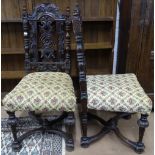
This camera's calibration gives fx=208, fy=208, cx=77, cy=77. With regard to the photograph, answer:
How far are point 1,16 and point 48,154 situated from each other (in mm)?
1339

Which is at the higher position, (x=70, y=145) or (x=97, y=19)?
(x=97, y=19)

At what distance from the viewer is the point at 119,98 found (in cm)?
146

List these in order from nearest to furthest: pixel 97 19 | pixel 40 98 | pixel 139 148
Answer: pixel 40 98 → pixel 139 148 → pixel 97 19

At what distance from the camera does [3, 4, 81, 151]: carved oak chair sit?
1.46m

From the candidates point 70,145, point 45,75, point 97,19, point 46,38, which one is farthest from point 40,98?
point 97,19

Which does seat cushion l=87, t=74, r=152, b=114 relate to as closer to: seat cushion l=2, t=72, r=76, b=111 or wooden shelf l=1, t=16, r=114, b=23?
seat cushion l=2, t=72, r=76, b=111

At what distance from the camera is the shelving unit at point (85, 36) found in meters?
1.98

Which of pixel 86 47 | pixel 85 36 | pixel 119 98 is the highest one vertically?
pixel 85 36

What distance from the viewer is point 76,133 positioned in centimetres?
185

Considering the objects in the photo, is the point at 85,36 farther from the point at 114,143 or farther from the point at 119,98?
the point at 114,143

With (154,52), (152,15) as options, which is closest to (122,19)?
(152,15)

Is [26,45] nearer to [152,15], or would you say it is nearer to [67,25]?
[67,25]

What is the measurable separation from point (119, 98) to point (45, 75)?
26.2 inches

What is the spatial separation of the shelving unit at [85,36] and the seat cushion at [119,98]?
0.59 meters
